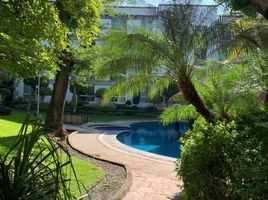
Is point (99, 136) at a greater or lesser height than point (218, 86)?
lesser

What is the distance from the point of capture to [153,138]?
2509 cm

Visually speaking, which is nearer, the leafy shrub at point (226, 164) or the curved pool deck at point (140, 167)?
the leafy shrub at point (226, 164)

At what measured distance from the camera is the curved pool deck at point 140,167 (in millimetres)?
8328

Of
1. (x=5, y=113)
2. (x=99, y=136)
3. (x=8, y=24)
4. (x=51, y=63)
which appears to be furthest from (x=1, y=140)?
(x=5, y=113)

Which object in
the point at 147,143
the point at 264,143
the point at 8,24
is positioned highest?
the point at 8,24

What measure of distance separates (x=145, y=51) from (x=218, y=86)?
6.60ft

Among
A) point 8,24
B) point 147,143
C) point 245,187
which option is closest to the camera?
point 245,187

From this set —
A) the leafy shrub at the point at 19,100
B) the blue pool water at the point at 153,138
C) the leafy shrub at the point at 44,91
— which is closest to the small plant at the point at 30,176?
the blue pool water at the point at 153,138

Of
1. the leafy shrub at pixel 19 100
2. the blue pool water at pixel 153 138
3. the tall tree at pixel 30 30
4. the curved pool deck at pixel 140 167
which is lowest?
the blue pool water at pixel 153 138

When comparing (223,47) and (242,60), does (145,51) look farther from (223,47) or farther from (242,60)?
(242,60)

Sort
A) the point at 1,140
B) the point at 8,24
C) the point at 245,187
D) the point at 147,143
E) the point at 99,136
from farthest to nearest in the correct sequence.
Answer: the point at 147,143
the point at 99,136
the point at 1,140
the point at 8,24
the point at 245,187

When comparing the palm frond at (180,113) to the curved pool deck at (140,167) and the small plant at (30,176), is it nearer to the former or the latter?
the curved pool deck at (140,167)

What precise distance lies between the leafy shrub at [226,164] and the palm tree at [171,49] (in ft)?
9.79

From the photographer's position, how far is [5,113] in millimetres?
26906
